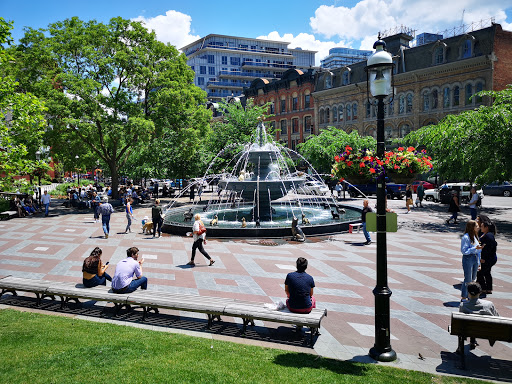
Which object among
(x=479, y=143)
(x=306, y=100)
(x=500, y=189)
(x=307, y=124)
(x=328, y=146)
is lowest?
(x=500, y=189)

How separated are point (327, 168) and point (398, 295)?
32.2 m

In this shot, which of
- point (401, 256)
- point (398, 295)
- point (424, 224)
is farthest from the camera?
point (424, 224)

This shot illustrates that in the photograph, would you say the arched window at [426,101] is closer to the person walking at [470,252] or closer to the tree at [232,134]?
the tree at [232,134]

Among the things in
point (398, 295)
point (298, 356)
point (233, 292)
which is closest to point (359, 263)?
point (398, 295)

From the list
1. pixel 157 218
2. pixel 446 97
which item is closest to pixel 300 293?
pixel 157 218

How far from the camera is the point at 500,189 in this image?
1321 inches

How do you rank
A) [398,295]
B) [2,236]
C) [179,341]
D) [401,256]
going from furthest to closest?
[2,236] < [401,256] < [398,295] < [179,341]

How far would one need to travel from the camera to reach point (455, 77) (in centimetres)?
3962

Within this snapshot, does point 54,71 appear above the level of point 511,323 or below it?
above

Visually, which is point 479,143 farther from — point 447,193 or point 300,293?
point 300,293

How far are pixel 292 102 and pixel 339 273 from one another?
175 feet

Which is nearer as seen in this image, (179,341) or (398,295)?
(179,341)

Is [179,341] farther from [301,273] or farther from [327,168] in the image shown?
[327,168]

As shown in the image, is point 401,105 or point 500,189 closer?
point 500,189
